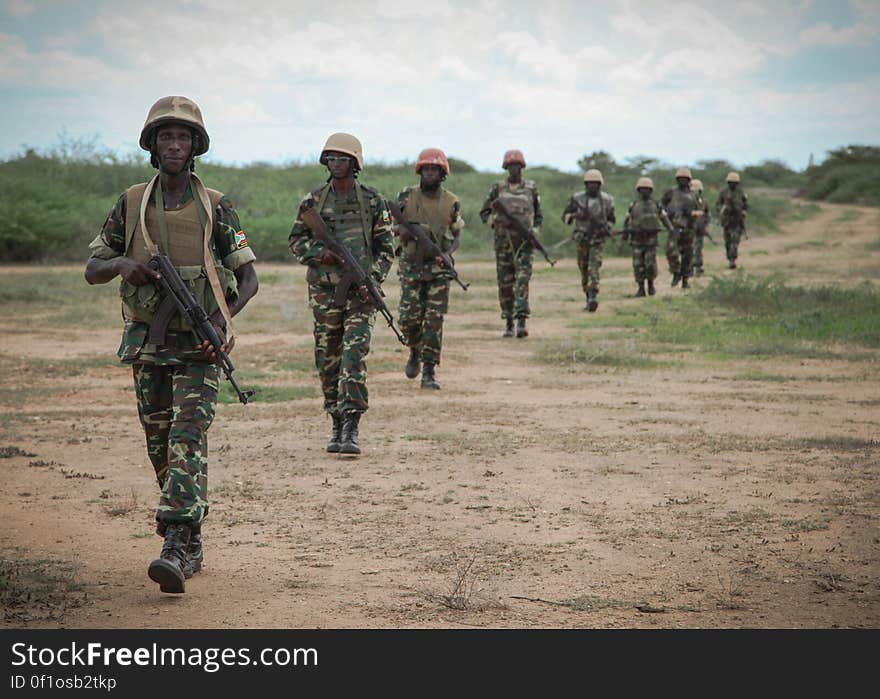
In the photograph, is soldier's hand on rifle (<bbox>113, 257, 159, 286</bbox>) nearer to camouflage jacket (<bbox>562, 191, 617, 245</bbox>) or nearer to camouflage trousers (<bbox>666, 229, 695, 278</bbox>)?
camouflage jacket (<bbox>562, 191, 617, 245</bbox>)

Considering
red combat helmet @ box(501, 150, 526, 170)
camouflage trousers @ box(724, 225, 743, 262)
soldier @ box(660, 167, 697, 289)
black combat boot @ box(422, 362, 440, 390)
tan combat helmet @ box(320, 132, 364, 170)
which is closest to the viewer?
tan combat helmet @ box(320, 132, 364, 170)

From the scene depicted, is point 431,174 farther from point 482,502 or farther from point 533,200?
point 533,200

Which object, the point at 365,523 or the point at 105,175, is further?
the point at 105,175

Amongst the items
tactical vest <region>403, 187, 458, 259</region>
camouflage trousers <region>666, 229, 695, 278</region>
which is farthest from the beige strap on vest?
camouflage trousers <region>666, 229, 695, 278</region>

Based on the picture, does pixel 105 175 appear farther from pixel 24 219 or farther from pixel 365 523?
pixel 365 523

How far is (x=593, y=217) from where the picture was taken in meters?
17.7

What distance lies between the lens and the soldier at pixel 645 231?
66.9 ft

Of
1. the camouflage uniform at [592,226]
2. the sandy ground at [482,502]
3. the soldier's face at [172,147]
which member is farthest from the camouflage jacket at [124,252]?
the camouflage uniform at [592,226]

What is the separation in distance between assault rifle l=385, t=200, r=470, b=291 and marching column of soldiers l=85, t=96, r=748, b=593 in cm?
1

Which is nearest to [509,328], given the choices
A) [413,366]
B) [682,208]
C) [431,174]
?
[413,366]

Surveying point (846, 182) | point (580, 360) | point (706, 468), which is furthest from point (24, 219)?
point (846, 182)

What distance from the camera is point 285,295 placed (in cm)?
1986

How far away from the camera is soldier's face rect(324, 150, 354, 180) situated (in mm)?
8016
